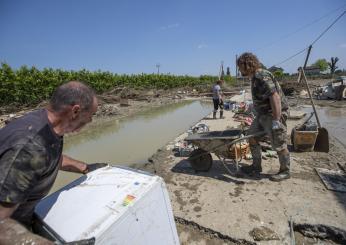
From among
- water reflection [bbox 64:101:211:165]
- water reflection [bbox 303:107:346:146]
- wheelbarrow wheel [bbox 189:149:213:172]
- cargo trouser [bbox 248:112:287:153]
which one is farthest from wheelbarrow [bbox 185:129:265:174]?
water reflection [bbox 303:107:346:146]

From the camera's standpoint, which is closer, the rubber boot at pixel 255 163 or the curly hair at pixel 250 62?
the curly hair at pixel 250 62

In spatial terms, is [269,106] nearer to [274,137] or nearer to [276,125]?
[276,125]

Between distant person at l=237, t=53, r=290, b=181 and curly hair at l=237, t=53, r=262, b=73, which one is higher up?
curly hair at l=237, t=53, r=262, b=73

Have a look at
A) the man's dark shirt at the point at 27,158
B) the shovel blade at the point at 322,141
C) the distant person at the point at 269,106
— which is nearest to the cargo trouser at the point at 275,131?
the distant person at the point at 269,106

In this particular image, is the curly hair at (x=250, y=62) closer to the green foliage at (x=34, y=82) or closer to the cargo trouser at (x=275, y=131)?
the cargo trouser at (x=275, y=131)

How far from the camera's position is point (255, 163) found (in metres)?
4.61

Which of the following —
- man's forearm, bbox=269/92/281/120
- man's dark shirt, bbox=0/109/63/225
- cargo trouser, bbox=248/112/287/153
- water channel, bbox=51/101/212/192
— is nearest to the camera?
man's dark shirt, bbox=0/109/63/225

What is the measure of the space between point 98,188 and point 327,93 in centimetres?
1984

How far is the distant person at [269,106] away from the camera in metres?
3.93

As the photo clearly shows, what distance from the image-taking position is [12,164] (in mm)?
1302

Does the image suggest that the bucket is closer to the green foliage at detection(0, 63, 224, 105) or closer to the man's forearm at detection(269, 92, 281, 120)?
the man's forearm at detection(269, 92, 281, 120)

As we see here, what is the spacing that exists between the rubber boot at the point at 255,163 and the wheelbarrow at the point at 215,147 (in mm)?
266

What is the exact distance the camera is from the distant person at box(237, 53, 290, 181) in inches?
155

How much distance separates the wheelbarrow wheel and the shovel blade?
282 cm
